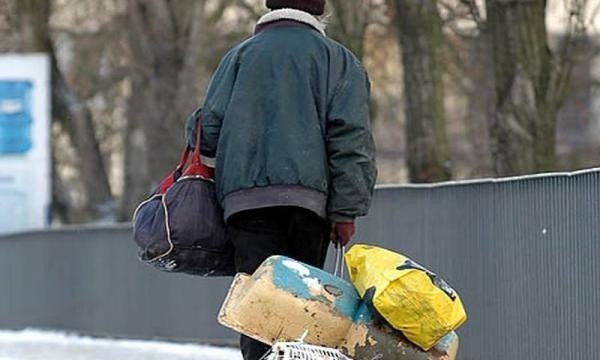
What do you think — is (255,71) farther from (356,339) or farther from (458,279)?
(458,279)

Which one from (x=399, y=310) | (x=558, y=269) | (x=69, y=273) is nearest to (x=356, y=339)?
(x=399, y=310)

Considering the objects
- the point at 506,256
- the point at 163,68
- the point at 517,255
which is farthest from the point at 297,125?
the point at 163,68

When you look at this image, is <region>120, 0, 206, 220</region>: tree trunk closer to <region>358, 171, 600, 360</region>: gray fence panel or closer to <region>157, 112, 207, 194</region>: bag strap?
<region>358, 171, 600, 360</region>: gray fence panel

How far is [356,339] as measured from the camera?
220 inches

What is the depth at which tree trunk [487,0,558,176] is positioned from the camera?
13.0m

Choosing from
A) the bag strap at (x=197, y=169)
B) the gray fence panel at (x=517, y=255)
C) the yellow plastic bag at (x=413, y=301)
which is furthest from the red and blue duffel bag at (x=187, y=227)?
the gray fence panel at (x=517, y=255)

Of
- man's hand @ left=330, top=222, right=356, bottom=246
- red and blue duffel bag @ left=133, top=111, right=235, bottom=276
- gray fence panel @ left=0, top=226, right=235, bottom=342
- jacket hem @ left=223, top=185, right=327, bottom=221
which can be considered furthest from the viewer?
gray fence panel @ left=0, top=226, right=235, bottom=342

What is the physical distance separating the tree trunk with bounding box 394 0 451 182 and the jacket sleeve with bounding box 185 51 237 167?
9.12 m

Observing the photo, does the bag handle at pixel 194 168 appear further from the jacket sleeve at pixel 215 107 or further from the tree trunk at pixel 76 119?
the tree trunk at pixel 76 119

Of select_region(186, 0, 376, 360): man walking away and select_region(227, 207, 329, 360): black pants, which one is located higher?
select_region(186, 0, 376, 360): man walking away

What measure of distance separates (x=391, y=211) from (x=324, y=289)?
430cm

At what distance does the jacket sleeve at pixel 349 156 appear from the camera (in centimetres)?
575

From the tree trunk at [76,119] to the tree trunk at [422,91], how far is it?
38.7 ft

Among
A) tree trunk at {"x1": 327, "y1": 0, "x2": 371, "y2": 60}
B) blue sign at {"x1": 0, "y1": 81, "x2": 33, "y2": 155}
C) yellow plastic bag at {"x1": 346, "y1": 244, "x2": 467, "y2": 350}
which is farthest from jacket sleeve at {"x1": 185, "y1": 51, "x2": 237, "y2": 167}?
blue sign at {"x1": 0, "y1": 81, "x2": 33, "y2": 155}
